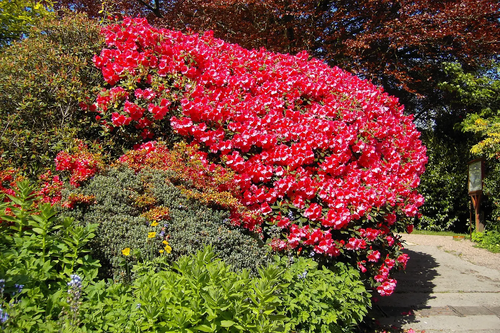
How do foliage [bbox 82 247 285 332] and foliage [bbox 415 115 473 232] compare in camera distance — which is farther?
foliage [bbox 415 115 473 232]

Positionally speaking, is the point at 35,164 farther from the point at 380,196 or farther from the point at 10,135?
the point at 380,196

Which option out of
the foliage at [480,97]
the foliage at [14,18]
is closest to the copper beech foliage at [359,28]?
the foliage at [480,97]

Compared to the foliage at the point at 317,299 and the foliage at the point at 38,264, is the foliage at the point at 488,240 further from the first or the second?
the foliage at the point at 38,264

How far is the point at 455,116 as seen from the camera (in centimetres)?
966

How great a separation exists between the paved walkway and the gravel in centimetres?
39

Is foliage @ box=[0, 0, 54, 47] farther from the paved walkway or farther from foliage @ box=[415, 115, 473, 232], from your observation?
foliage @ box=[415, 115, 473, 232]

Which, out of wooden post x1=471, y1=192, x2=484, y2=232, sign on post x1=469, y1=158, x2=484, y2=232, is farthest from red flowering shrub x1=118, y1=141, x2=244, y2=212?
wooden post x1=471, y1=192, x2=484, y2=232

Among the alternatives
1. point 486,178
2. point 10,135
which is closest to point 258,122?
point 10,135

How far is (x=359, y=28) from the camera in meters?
9.58

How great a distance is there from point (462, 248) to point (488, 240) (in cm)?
78

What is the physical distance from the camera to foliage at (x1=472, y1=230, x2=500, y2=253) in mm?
6898

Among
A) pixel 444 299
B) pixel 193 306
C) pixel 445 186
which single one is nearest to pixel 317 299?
pixel 193 306

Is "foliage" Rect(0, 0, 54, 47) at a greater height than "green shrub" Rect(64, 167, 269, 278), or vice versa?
"foliage" Rect(0, 0, 54, 47)

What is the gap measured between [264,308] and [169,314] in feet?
1.43
